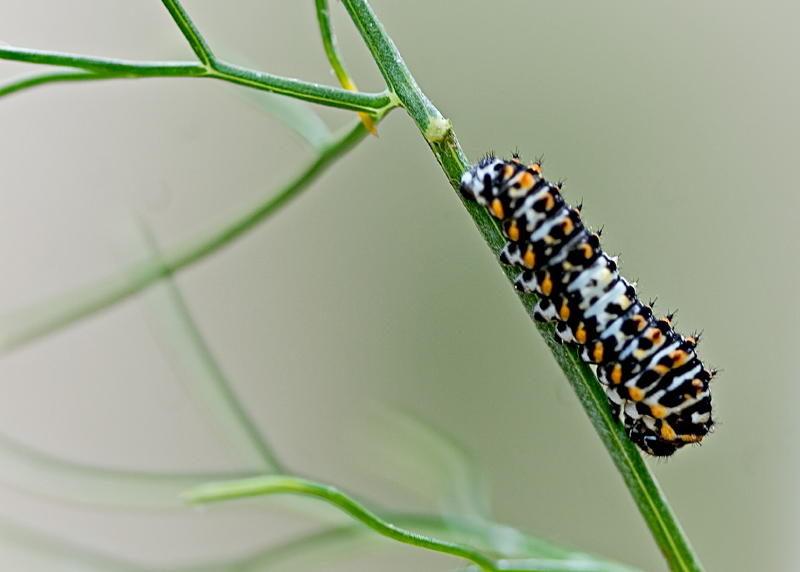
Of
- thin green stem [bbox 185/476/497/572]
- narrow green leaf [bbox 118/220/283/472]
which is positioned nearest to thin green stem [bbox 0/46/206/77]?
thin green stem [bbox 185/476/497/572]

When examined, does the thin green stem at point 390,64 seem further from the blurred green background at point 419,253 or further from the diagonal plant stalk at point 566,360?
the blurred green background at point 419,253

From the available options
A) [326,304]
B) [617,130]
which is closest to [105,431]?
[326,304]

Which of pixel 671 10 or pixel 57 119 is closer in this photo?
pixel 671 10

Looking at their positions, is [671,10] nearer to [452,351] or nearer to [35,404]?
[452,351]

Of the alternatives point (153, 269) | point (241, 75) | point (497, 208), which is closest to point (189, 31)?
point (241, 75)

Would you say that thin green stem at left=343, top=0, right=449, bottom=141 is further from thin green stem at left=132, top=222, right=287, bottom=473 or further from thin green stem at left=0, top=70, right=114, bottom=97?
thin green stem at left=132, top=222, right=287, bottom=473

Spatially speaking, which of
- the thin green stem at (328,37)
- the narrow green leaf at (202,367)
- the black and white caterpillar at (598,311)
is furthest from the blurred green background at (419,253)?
the thin green stem at (328,37)
